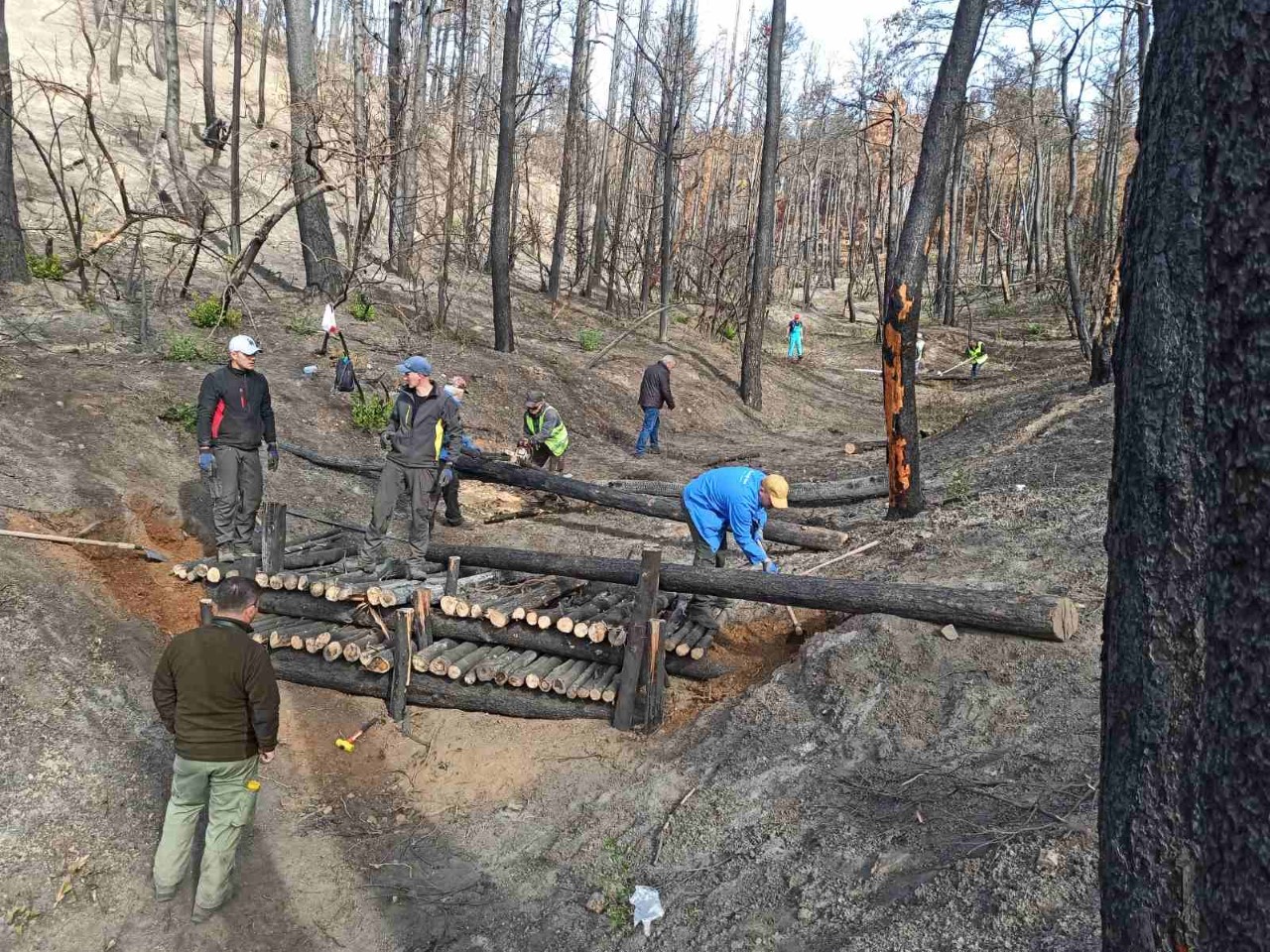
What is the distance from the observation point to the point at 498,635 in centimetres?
698

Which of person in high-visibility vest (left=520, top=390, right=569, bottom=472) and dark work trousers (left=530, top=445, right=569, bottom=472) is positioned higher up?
person in high-visibility vest (left=520, top=390, right=569, bottom=472)

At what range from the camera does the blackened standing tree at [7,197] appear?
40.3 feet

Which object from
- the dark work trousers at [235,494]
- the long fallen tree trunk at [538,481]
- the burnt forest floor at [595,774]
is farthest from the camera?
the long fallen tree trunk at [538,481]

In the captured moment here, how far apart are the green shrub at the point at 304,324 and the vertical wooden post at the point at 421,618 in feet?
33.2

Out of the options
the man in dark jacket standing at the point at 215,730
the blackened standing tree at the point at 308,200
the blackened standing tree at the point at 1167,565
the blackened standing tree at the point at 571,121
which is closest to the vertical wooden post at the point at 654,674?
the man in dark jacket standing at the point at 215,730

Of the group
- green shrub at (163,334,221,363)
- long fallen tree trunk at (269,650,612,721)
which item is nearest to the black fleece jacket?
long fallen tree trunk at (269,650,612,721)

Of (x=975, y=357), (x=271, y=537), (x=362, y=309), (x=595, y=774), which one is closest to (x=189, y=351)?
(x=362, y=309)

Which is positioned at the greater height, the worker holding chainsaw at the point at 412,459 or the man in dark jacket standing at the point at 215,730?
the worker holding chainsaw at the point at 412,459

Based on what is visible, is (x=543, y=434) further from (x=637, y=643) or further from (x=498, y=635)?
(x=637, y=643)

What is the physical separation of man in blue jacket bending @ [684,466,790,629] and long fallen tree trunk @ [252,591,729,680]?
0.59 meters

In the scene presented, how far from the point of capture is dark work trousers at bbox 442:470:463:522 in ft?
35.3

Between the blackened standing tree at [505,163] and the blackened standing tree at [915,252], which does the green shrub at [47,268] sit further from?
the blackened standing tree at [915,252]

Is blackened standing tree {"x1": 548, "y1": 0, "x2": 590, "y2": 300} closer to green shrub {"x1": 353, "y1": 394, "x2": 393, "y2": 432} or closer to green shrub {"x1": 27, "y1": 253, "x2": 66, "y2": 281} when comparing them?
green shrub {"x1": 353, "y1": 394, "x2": 393, "y2": 432}

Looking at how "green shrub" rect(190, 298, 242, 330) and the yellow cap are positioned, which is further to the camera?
"green shrub" rect(190, 298, 242, 330)
